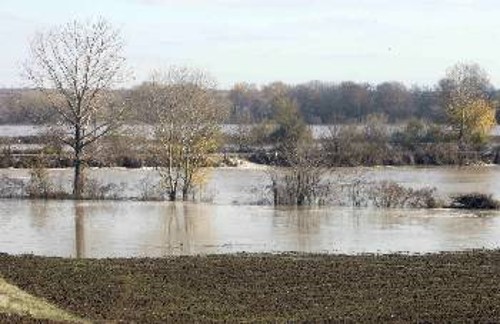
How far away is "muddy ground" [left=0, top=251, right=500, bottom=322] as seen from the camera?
57.1 feet

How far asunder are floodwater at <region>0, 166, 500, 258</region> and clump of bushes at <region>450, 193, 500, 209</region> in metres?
1.92

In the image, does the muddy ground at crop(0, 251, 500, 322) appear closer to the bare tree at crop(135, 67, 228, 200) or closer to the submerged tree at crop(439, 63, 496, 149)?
the bare tree at crop(135, 67, 228, 200)

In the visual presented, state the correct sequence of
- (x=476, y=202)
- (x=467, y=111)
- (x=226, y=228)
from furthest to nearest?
1. (x=467, y=111)
2. (x=476, y=202)
3. (x=226, y=228)

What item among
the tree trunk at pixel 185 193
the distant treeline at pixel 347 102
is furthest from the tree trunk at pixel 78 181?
the distant treeline at pixel 347 102

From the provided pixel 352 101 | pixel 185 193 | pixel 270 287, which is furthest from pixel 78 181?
pixel 352 101

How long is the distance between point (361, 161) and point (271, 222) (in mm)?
31233

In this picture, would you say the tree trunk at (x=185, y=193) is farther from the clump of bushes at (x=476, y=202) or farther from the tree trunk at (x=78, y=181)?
the clump of bushes at (x=476, y=202)

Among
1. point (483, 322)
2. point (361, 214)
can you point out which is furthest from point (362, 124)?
point (483, 322)

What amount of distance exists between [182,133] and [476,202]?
15393mm

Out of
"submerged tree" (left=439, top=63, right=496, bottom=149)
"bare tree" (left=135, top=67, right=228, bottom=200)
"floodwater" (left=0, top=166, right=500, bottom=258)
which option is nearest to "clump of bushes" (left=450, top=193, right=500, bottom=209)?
"floodwater" (left=0, top=166, right=500, bottom=258)

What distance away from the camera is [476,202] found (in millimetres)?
41062

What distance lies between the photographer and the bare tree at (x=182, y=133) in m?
45.6

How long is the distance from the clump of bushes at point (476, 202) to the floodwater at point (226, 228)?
6.29 ft

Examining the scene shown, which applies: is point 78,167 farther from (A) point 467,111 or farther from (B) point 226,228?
(A) point 467,111
